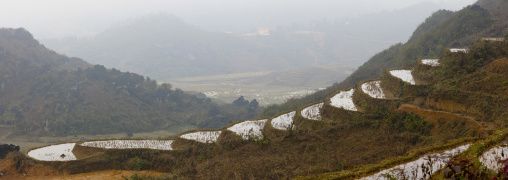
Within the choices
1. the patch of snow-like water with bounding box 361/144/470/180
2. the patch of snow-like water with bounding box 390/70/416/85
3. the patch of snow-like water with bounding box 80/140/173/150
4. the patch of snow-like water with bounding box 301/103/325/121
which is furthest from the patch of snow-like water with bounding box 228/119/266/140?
the patch of snow-like water with bounding box 361/144/470/180

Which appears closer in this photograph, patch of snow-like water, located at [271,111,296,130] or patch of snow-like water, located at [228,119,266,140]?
patch of snow-like water, located at [271,111,296,130]

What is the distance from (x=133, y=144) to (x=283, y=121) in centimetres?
985

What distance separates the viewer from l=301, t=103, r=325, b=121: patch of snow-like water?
2300cm

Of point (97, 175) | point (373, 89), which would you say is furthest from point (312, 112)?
point (97, 175)

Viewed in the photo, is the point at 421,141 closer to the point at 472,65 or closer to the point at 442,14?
the point at 472,65

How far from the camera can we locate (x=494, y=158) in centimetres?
865

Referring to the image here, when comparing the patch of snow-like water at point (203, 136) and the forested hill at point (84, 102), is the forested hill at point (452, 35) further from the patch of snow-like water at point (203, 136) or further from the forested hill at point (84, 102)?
the patch of snow-like water at point (203, 136)

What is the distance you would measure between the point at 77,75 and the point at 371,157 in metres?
76.9

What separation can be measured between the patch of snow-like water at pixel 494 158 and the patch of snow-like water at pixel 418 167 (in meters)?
0.73

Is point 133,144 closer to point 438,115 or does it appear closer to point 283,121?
point 283,121

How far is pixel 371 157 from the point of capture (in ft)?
45.5

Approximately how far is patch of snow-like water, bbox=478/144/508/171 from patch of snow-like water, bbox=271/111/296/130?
44.8 ft

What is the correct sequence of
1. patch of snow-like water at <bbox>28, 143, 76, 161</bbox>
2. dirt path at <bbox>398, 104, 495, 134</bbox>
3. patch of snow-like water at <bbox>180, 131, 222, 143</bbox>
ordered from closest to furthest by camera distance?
dirt path at <bbox>398, 104, 495, 134</bbox>
patch of snow-like water at <bbox>28, 143, 76, 161</bbox>
patch of snow-like water at <bbox>180, 131, 222, 143</bbox>

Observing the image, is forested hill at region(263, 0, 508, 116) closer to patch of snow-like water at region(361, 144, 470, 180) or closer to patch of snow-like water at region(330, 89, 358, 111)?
patch of snow-like water at region(330, 89, 358, 111)
